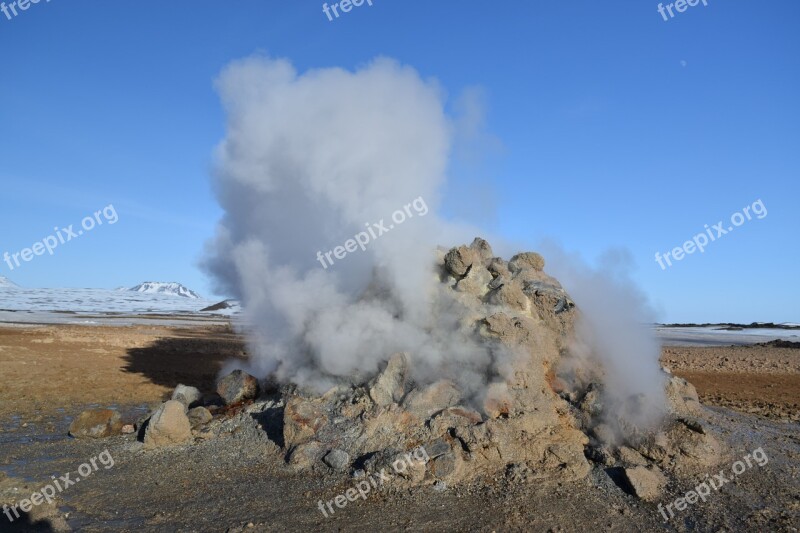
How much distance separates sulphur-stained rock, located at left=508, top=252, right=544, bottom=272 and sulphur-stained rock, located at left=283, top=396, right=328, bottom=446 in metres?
4.24

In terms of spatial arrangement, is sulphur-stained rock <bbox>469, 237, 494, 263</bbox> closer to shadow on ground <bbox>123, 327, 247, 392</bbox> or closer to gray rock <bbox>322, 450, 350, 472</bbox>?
gray rock <bbox>322, 450, 350, 472</bbox>

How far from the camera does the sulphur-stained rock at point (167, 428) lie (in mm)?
8461

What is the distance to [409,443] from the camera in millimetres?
6984

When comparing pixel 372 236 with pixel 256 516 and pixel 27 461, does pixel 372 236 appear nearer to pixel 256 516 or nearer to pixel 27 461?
pixel 256 516

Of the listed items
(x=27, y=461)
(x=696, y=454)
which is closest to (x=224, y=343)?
(x=27, y=461)

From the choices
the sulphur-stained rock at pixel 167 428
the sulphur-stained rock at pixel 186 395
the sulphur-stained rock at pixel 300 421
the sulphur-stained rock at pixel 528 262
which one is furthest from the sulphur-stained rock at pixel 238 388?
the sulphur-stained rock at pixel 528 262

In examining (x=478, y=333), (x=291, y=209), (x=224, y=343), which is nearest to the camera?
(x=478, y=333)

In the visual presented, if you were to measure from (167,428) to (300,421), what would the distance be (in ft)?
A: 7.78

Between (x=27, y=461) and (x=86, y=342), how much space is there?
18.4 m

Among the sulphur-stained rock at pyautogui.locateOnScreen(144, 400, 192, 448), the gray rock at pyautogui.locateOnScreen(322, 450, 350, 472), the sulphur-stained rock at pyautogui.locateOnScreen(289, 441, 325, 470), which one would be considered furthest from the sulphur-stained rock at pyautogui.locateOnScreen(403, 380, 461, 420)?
the sulphur-stained rock at pyautogui.locateOnScreen(144, 400, 192, 448)

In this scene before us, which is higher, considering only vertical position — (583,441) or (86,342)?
(86,342)

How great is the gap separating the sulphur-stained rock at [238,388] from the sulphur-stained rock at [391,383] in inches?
142

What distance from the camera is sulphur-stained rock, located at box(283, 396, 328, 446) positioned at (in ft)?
25.1

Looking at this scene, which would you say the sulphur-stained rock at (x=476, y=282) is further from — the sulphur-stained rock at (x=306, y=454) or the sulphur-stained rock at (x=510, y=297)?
the sulphur-stained rock at (x=306, y=454)
